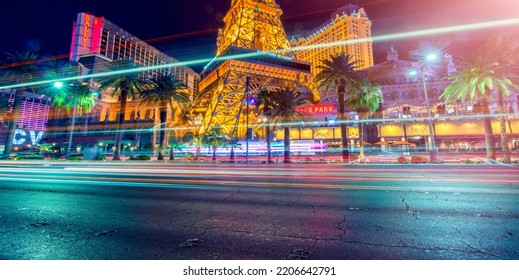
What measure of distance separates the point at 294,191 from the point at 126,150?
58.6 m

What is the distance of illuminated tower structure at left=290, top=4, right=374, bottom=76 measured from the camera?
111438 millimetres

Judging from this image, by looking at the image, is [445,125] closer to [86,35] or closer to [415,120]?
[415,120]

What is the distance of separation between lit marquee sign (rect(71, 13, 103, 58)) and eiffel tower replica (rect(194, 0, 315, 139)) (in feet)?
150

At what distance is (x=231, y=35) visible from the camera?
54.2 meters

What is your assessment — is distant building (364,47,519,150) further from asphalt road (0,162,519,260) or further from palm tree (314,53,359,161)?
asphalt road (0,162,519,260)

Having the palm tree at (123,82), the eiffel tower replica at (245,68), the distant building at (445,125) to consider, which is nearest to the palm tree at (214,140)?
the eiffel tower replica at (245,68)

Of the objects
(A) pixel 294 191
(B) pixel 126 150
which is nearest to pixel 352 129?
(A) pixel 294 191

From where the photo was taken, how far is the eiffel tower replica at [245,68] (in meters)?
43.2

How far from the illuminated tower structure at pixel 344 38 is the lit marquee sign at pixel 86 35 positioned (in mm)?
81714

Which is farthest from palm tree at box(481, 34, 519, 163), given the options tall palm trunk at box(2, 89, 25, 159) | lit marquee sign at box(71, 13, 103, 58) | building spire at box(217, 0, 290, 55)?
lit marquee sign at box(71, 13, 103, 58)

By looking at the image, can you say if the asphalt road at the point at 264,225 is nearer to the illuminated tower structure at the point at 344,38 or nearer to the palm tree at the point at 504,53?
the palm tree at the point at 504,53

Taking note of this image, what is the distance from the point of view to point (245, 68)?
46562 millimetres

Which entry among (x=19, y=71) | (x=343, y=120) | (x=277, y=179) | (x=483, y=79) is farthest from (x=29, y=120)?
(x=483, y=79)
